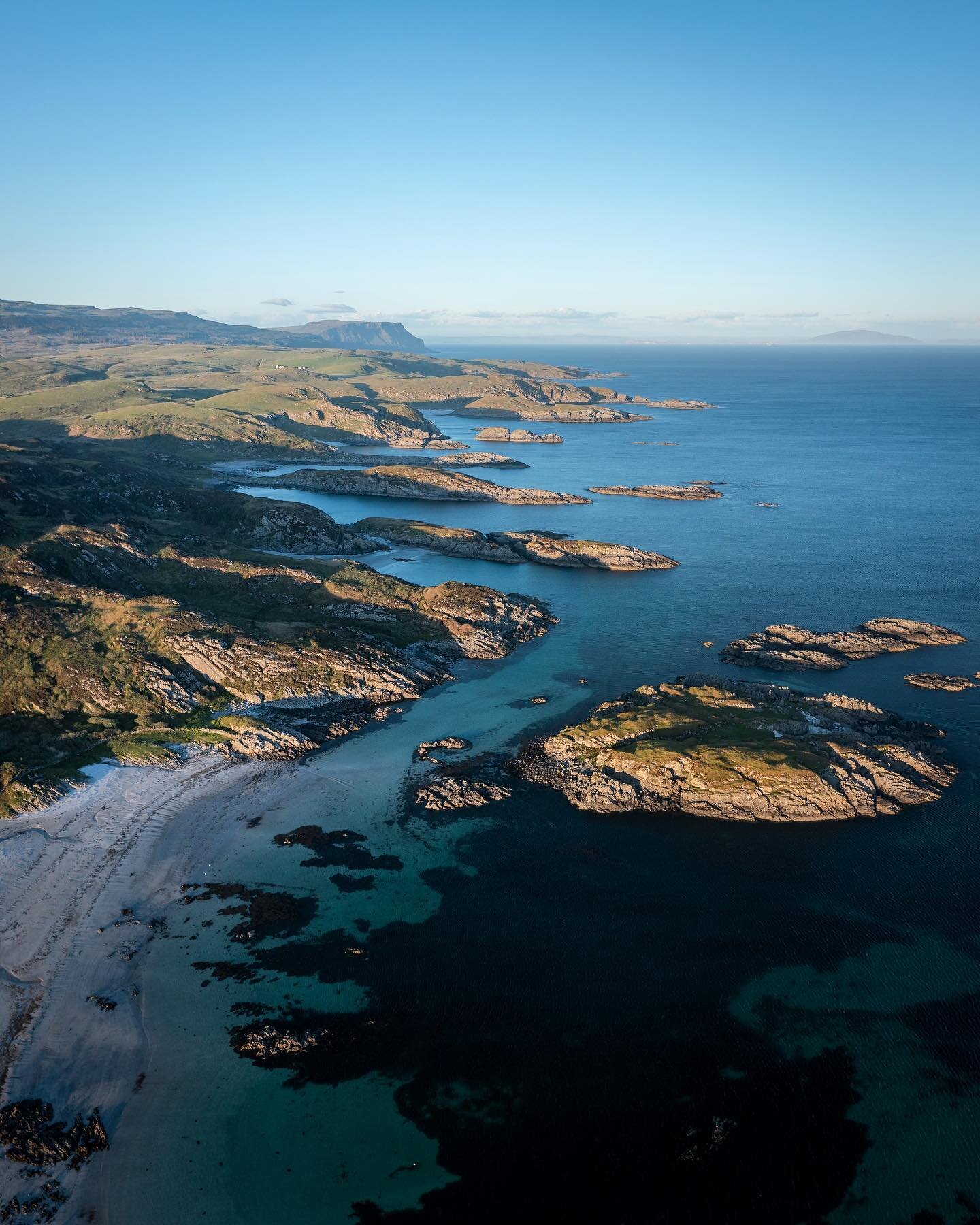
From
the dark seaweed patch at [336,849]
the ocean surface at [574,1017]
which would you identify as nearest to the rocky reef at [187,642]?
the ocean surface at [574,1017]

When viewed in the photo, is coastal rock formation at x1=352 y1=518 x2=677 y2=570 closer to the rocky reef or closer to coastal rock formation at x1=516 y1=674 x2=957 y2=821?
the rocky reef

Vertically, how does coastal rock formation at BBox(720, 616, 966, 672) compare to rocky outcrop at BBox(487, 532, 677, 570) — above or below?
below

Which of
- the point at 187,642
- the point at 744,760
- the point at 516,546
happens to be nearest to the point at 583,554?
the point at 516,546

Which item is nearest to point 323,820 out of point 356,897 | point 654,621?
point 356,897

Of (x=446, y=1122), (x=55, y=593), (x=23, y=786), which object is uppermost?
(x=55, y=593)

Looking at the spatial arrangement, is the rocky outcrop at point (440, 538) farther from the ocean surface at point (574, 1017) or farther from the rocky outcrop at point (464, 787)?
the rocky outcrop at point (464, 787)

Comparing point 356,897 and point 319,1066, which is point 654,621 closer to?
point 356,897

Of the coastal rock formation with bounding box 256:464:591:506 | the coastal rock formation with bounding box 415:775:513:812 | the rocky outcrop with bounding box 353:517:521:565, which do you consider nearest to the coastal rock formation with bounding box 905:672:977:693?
the coastal rock formation with bounding box 415:775:513:812
